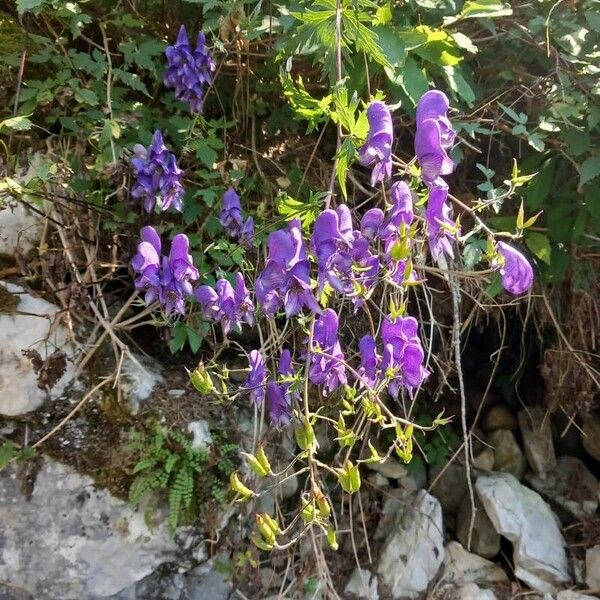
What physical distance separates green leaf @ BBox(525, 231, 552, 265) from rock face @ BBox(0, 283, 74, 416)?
1217 millimetres

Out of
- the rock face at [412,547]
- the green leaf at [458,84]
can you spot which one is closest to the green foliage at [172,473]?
the rock face at [412,547]

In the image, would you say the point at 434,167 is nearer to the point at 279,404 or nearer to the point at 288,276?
the point at 288,276

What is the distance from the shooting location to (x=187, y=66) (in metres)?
1.63

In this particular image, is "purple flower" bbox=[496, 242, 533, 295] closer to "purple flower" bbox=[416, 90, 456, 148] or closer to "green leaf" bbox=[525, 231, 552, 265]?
"purple flower" bbox=[416, 90, 456, 148]

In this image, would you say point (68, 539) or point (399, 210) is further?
point (68, 539)

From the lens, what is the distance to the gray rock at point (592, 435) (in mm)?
2379

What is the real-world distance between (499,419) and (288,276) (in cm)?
167

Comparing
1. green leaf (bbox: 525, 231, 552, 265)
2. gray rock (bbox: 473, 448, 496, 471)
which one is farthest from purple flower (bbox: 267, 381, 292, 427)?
gray rock (bbox: 473, 448, 496, 471)

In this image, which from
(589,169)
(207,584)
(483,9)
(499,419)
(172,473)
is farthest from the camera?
(499,419)

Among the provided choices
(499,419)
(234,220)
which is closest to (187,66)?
(234,220)

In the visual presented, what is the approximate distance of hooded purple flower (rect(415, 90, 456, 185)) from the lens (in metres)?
1.07

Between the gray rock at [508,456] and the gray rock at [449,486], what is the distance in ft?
0.48

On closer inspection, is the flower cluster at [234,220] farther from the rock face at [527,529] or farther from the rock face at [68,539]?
the rock face at [527,529]

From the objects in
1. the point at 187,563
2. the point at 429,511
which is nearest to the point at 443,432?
the point at 429,511
